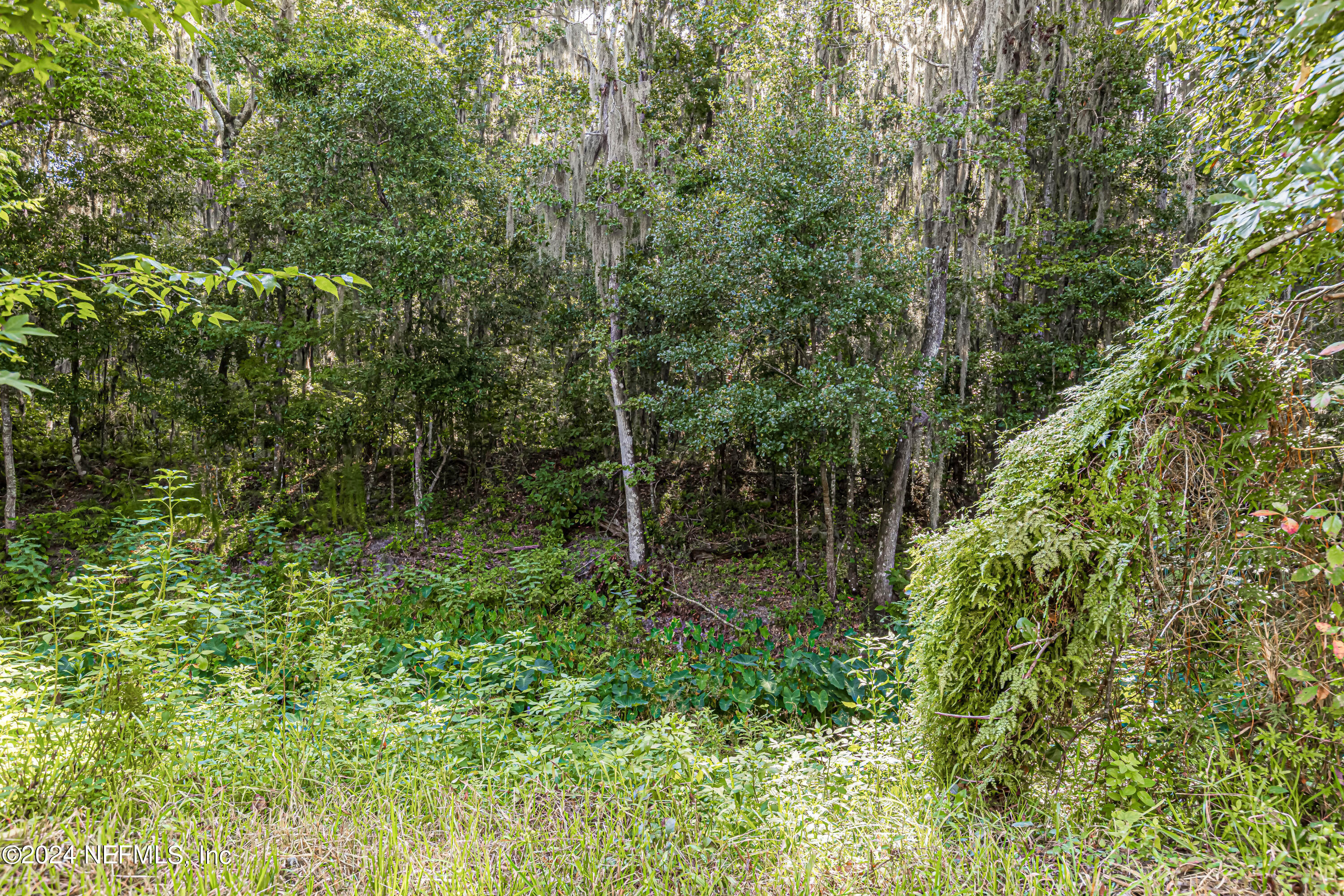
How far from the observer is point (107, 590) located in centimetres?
259

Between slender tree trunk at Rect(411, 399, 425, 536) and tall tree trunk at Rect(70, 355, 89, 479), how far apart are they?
15.3ft

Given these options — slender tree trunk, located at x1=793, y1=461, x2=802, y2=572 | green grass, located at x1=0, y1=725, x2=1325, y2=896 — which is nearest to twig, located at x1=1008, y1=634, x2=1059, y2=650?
Answer: green grass, located at x1=0, y1=725, x2=1325, y2=896

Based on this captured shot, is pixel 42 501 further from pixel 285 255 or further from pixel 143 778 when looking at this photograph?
pixel 143 778

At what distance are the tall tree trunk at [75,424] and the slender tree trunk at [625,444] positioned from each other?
7709 millimetres

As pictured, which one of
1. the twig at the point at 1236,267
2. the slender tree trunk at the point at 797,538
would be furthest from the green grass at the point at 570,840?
the slender tree trunk at the point at 797,538

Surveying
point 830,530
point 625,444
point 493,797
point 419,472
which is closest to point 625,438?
point 625,444

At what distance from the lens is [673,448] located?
986 cm

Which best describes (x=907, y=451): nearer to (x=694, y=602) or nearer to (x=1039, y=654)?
(x=694, y=602)

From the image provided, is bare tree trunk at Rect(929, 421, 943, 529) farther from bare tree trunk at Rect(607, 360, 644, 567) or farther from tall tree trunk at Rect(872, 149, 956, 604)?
bare tree trunk at Rect(607, 360, 644, 567)

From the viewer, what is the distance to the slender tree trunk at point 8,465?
25.8 feet

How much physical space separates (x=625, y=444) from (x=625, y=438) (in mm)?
77

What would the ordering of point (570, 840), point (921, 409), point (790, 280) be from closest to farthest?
point (570, 840)
point (790, 280)
point (921, 409)

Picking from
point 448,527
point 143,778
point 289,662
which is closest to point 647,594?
point 448,527

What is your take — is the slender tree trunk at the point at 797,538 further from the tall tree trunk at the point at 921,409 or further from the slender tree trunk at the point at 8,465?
the slender tree trunk at the point at 8,465
